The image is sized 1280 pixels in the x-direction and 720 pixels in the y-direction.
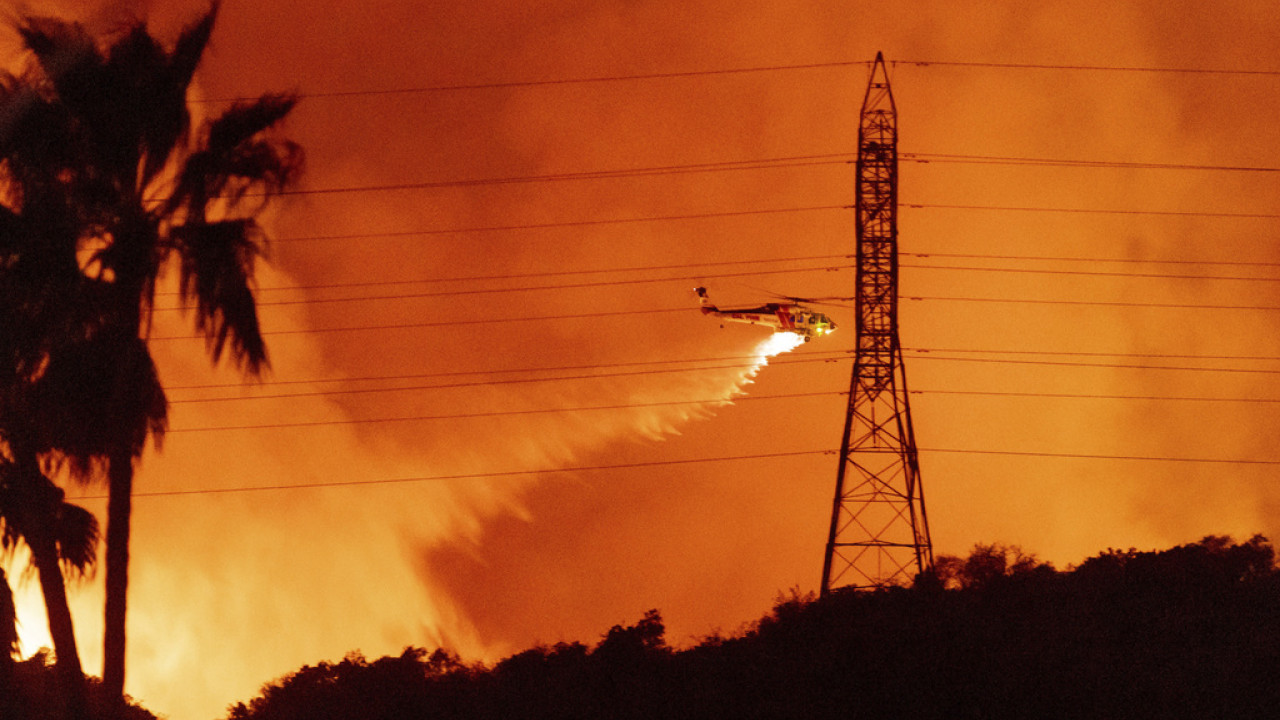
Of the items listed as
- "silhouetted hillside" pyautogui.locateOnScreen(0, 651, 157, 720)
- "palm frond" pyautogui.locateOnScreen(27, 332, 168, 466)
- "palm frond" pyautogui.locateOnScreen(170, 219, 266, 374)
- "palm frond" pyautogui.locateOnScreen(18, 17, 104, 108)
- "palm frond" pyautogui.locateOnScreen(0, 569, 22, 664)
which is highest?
"palm frond" pyautogui.locateOnScreen(18, 17, 104, 108)

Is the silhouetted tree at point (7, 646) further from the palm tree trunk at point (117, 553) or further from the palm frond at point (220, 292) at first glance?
the palm frond at point (220, 292)

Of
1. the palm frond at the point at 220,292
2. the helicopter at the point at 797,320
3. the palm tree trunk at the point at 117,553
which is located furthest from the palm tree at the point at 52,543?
the helicopter at the point at 797,320

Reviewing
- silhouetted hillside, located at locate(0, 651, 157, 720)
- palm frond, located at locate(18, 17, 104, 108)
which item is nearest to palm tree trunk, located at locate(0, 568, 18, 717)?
silhouetted hillside, located at locate(0, 651, 157, 720)

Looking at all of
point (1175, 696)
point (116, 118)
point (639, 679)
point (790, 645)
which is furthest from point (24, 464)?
point (1175, 696)

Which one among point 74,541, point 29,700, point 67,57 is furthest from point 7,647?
point 67,57

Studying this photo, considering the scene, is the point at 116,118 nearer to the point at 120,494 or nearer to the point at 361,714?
the point at 120,494

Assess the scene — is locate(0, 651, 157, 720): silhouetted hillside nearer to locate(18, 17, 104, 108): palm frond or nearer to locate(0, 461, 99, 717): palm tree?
locate(0, 461, 99, 717): palm tree

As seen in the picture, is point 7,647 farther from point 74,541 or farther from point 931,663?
point 931,663
